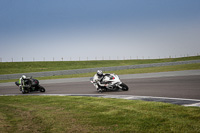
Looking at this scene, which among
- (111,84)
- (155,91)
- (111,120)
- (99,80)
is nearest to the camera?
(111,120)

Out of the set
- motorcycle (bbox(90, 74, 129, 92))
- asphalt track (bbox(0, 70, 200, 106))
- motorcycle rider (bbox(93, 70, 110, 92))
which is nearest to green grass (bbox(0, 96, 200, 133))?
asphalt track (bbox(0, 70, 200, 106))

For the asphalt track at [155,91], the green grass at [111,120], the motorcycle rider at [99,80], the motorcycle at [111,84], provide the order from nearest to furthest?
the green grass at [111,120] < the asphalt track at [155,91] < the motorcycle at [111,84] < the motorcycle rider at [99,80]

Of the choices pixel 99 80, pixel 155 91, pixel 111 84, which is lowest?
pixel 155 91

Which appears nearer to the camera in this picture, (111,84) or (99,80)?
(111,84)

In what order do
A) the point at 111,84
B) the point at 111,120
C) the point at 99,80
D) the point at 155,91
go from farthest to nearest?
the point at 99,80 < the point at 111,84 < the point at 155,91 < the point at 111,120

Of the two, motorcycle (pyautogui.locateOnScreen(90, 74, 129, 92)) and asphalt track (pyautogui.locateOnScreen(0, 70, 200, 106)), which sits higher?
motorcycle (pyautogui.locateOnScreen(90, 74, 129, 92))

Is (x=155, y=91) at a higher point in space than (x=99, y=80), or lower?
lower

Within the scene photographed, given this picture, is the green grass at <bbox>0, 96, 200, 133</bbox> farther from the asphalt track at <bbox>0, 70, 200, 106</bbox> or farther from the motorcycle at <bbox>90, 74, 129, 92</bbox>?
the motorcycle at <bbox>90, 74, 129, 92</bbox>

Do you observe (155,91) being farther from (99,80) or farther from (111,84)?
(99,80)

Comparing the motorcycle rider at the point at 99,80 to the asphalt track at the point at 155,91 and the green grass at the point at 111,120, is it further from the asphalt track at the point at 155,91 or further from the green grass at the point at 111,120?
the green grass at the point at 111,120

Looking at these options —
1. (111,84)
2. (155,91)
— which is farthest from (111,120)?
(111,84)

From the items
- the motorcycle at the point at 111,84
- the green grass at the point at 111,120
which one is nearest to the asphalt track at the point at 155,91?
the motorcycle at the point at 111,84

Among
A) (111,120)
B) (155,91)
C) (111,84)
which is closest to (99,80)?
(111,84)

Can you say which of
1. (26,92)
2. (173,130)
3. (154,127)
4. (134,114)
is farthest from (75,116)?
(26,92)
